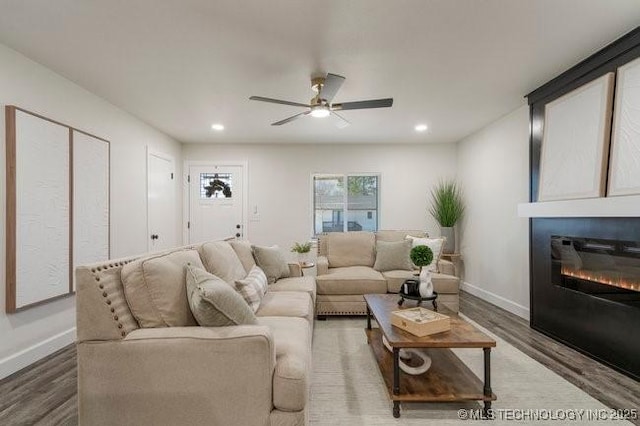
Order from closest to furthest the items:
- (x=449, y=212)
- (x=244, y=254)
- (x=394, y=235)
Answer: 1. (x=244, y=254)
2. (x=394, y=235)
3. (x=449, y=212)

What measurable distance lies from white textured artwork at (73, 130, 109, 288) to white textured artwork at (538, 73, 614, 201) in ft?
14.8

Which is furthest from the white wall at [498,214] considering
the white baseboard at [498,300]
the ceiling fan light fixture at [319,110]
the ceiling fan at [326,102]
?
the ceiling fan light fixture at [319,110]

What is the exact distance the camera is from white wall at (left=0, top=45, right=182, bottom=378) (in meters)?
2.54

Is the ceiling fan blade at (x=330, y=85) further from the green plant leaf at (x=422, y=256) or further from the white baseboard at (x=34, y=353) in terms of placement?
the white baseboard at (x=34, y=353)

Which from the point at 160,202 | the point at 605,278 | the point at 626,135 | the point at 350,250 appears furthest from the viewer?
the point at 160,202

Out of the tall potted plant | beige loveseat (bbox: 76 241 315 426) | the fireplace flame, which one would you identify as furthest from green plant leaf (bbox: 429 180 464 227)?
beige loveseat (bbox: 76 241 315 426)

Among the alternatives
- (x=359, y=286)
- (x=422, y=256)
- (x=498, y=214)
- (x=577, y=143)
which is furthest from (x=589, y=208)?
(x=359, y=286)

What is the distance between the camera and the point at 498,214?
4461 mm

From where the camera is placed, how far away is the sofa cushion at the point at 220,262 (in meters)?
2.38

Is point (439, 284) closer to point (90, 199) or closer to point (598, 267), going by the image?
point (598, 267)

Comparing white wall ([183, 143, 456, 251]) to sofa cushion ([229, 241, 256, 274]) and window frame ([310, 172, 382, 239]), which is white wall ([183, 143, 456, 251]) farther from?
sofa cushion ([229, 241, 256, 274])

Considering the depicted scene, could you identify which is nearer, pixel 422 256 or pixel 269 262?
pixel 422 256

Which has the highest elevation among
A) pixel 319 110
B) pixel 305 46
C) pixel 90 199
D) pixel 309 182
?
pixel 305 46

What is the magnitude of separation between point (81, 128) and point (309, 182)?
3389 mm
